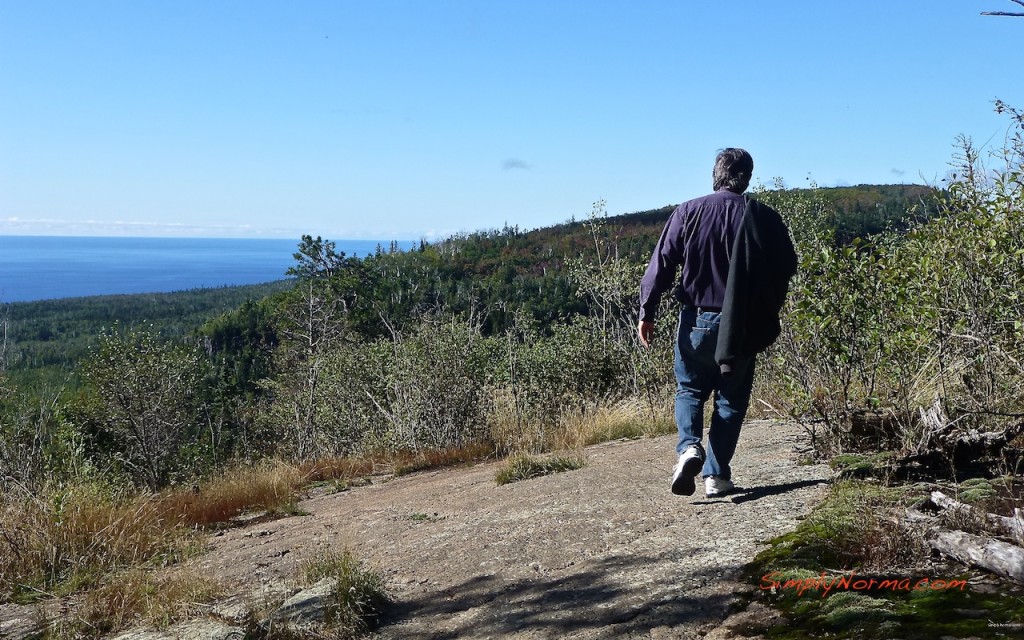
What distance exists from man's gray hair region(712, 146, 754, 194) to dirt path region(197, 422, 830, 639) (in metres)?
Answer: 1.64

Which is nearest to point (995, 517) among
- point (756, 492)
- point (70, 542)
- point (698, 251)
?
point (756, 492)

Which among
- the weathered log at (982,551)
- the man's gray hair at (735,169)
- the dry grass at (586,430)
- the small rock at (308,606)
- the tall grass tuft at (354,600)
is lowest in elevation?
the dry grass at (586,430)

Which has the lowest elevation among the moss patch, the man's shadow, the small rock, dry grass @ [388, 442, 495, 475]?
dry grass @ [388, 442, 495, 475]

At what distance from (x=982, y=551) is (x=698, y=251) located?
190 cm

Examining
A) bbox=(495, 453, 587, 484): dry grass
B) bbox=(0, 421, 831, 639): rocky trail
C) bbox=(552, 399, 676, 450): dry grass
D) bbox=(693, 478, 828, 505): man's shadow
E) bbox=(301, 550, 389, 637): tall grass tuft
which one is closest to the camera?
bbox=(0, 421, 831, 639): rocky trail

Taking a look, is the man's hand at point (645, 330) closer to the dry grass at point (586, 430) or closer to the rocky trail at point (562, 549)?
the rocky trail at point (562, 549)

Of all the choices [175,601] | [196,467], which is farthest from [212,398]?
[175,601]

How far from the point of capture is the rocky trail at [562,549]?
10.0 ft

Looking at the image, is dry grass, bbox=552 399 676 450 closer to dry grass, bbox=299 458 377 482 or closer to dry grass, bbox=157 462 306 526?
dry grass, bbox=299 458 377 482

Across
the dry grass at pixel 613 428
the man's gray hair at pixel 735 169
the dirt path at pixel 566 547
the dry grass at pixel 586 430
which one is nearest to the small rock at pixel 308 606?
the dirt path at pixel 566 547

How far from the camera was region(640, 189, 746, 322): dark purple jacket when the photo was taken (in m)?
4.06

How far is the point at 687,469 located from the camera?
416 centimetres

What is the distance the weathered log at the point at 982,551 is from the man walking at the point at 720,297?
124 cm

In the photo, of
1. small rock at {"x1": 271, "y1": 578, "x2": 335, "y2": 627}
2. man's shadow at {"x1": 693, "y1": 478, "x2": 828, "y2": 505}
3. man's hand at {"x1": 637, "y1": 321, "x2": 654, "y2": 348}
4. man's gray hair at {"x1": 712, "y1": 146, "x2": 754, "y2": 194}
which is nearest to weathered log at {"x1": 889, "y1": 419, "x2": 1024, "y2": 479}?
man's shadow at {"x1": 693, "y1": 478, "x2": 828, "y2": 505}
